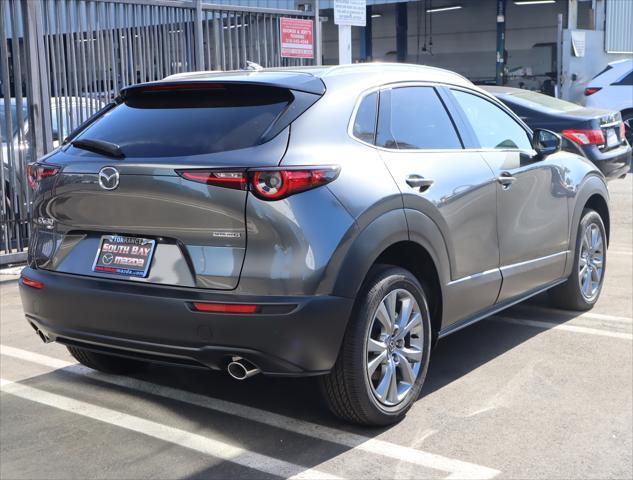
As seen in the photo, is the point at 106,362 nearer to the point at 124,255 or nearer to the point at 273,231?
the point at 124,255

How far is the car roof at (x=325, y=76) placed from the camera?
4141mm

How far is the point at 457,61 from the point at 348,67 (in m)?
33.9

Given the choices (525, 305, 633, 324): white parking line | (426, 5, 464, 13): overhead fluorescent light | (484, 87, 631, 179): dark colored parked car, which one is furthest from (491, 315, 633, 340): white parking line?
(426, 5, 464, 13): overhead fluorescent light

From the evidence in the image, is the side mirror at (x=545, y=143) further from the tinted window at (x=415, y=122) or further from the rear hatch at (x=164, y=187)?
the rear hatch at (x=164, y=187)

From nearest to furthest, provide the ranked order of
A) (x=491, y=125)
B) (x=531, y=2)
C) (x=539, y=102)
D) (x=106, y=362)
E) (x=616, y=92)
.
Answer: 1. (x=106, y=362)
2. (x=491, y=125)
3. (x=539, y=102)
4. (x=616, y=92)
5. (x=531, y=2)

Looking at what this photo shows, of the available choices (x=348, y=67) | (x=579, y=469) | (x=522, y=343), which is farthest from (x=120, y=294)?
(x=522, y=343)

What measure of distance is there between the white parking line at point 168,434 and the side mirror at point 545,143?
286cm

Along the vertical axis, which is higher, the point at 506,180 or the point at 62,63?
the point at 62,63

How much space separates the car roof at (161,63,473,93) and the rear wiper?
1.45 feet

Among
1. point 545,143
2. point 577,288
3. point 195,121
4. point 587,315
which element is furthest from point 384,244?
point 587,315

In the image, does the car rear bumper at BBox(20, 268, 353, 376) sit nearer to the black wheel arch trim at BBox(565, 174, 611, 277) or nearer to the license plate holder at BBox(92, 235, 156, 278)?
the license plate holder at BBox(92, 235, 156, 278)

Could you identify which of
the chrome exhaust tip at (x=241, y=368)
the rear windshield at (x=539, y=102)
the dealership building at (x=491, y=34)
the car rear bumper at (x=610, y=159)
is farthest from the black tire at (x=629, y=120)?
the chrome exhaust tip at (x=241, y=368)

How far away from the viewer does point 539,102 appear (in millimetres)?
10797

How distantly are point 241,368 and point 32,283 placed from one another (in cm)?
117
